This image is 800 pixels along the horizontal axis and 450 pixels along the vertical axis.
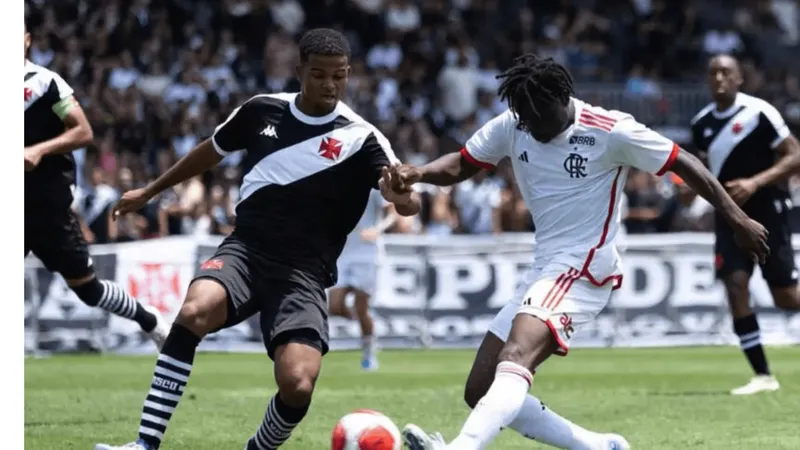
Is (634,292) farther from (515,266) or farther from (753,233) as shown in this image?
(753,233)

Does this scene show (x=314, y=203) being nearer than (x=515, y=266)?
Yes

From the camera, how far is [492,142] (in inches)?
330

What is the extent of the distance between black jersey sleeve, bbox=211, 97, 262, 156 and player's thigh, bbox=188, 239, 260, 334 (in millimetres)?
615

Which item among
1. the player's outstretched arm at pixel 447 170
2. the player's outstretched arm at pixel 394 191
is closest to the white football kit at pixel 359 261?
the player's outstretched arm at pixel 447 170

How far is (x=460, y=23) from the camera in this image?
30.9 meters

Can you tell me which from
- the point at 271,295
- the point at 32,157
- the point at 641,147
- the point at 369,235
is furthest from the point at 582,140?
the point at 369,235

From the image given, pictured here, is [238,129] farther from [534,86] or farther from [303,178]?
[534,86]

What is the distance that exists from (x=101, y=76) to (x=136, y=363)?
30.9ft

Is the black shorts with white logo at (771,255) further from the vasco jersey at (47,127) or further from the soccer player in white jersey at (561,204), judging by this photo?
the vasco jersey at (47,127)

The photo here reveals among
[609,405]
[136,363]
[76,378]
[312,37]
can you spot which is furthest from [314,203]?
[136,363]

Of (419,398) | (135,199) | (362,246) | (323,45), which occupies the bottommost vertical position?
(419,398)

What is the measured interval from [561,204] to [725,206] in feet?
2.85

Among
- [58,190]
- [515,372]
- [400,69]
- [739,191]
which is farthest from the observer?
[400,69]

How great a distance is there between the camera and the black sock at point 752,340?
1341 cm
